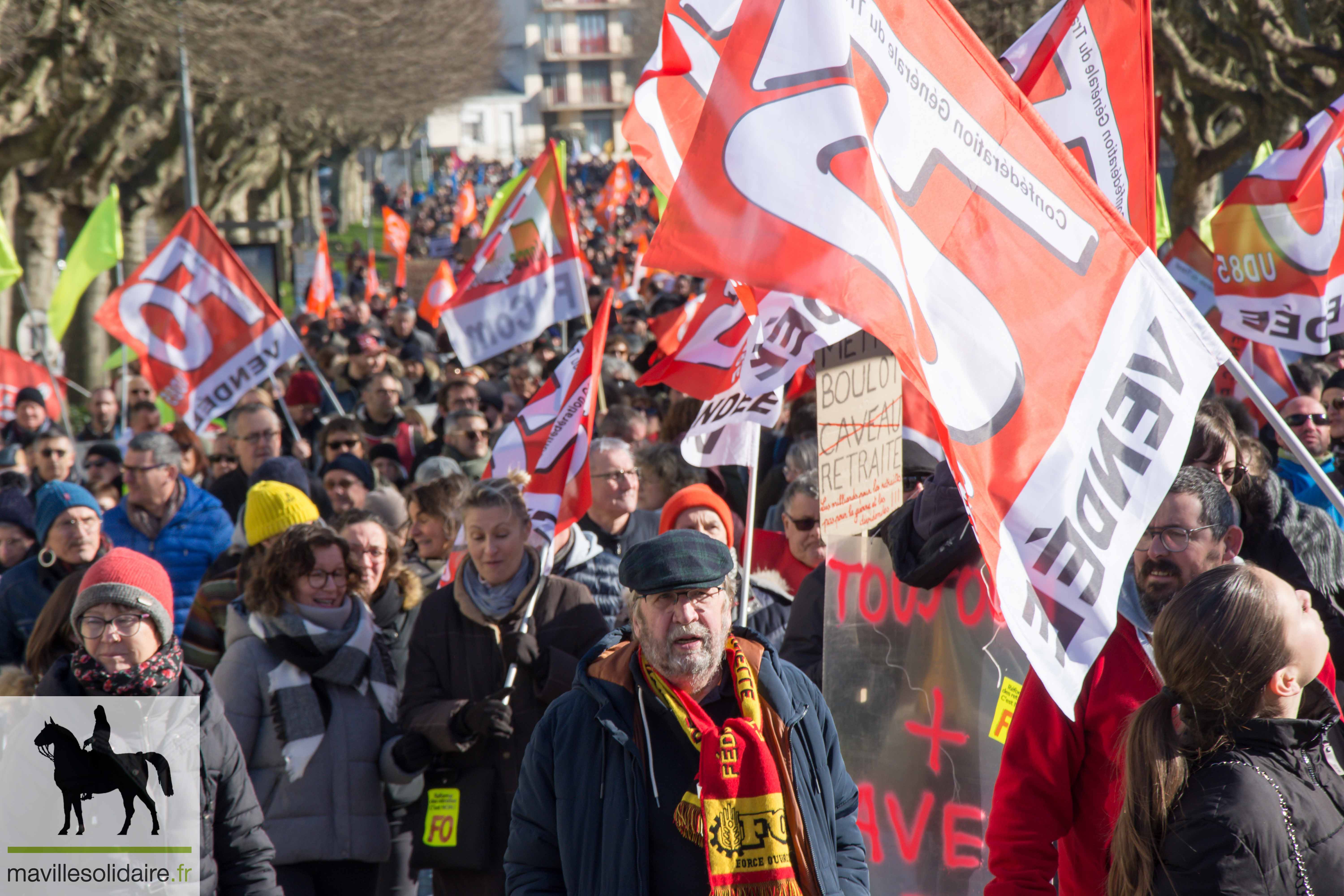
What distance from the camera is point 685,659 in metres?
2.78

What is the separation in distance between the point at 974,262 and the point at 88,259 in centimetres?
1078

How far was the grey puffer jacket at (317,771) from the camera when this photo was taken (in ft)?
13.3

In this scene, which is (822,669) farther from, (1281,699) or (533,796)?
(1281,699)

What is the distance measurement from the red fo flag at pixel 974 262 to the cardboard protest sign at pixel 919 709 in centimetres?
79

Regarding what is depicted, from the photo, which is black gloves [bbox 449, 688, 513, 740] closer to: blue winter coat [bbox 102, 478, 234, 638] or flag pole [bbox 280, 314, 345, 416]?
blue winter coat [bbox 102, 478, 234, 638]

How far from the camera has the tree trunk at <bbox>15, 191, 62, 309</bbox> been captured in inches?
762

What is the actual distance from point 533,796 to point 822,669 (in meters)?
1.30

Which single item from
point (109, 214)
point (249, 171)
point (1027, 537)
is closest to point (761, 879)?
point (1027, 537)

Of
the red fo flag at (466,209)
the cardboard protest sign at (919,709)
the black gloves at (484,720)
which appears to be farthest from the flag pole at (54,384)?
the red fo flag at (466,209)

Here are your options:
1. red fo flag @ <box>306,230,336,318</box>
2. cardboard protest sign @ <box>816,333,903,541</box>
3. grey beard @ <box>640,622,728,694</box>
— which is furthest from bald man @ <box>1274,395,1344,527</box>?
red fo flag @ <box>306,230,336,318</box>

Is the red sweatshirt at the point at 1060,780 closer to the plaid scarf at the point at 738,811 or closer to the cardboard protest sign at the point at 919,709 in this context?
the plaid scarf at the point at 738,811

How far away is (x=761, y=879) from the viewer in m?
2.63

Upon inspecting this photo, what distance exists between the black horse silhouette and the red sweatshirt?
6.01ft

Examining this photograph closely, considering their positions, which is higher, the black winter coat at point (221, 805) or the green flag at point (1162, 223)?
the green flag at point (1162, 223)
